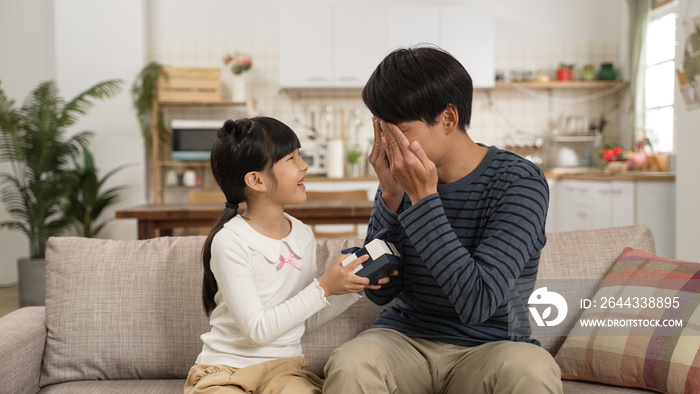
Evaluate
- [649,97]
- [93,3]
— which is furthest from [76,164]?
[649,97]

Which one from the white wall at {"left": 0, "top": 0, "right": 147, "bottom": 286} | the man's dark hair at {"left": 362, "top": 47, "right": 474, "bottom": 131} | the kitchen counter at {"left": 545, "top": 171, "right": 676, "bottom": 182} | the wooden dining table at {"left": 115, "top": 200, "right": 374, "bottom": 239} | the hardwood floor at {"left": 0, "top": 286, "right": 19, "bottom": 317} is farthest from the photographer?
the white wall at {"left": 0, "top": 0, "right": 147, "bottom": 286}

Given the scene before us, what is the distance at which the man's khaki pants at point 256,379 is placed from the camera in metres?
1.34

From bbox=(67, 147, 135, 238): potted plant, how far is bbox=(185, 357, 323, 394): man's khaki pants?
382 cm

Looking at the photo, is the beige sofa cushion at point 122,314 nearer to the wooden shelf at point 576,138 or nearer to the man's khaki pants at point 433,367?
the man's khaki pants at point 433,367

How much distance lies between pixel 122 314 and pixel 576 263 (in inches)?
48.6

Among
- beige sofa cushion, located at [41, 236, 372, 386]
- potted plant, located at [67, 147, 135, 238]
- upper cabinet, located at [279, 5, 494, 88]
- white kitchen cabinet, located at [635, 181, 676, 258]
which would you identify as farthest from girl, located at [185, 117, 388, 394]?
upper cabinet, located at [279, 5, 494, 88]

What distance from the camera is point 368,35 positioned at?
17.2 feet

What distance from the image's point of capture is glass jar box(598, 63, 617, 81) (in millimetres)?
5441

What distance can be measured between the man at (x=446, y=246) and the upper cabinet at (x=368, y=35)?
394 cm

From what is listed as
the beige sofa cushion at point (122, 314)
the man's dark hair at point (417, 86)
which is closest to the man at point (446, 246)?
the man's dark hair at point (417, 86)

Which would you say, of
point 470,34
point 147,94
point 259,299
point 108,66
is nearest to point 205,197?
point 147,94

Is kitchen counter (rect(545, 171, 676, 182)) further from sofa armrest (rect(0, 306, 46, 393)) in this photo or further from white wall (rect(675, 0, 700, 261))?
sofa armrest (rect(0, 306, 46, 393))

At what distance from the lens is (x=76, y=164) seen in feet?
16.3

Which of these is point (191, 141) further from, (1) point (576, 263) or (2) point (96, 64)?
(1) point (576, 263)
